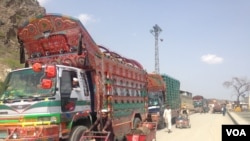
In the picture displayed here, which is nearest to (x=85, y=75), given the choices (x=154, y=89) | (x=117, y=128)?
(x=117, y=128)

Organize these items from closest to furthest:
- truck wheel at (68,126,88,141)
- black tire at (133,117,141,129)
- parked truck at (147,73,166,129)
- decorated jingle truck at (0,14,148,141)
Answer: decorated jingle truck at (0,14,148,141) → truck wheel at (68,126,88,141) → black tire at (133,117,141,129) → parked truck at (147,73,166,129)

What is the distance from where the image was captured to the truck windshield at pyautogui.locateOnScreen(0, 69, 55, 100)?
8312 mm

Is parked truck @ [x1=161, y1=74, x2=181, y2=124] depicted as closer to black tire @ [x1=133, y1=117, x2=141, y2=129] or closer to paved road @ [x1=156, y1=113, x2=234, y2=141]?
paved road @ [x1=156, y1=113, x2=234, y2=141]

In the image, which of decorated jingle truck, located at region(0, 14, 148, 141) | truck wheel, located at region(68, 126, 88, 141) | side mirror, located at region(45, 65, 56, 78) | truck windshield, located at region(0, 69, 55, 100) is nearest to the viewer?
side mirror, located at region(45, 65, 56, 78)

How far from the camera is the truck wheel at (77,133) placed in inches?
349

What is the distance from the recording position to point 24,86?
864 cm

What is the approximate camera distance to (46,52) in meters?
10.5

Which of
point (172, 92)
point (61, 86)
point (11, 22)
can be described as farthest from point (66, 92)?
point (11, 22)

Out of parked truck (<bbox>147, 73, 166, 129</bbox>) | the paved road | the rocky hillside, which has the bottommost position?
the paved road

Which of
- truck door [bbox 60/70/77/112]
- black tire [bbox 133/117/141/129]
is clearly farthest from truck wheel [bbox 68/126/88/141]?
black tire [bbox 133/117/141/129]

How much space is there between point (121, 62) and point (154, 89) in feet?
27.2

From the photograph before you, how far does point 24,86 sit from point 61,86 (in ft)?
2.97

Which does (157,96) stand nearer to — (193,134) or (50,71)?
(193,134)

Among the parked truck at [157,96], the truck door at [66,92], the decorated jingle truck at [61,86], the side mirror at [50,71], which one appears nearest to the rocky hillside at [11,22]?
the parked truck at [157,96]
